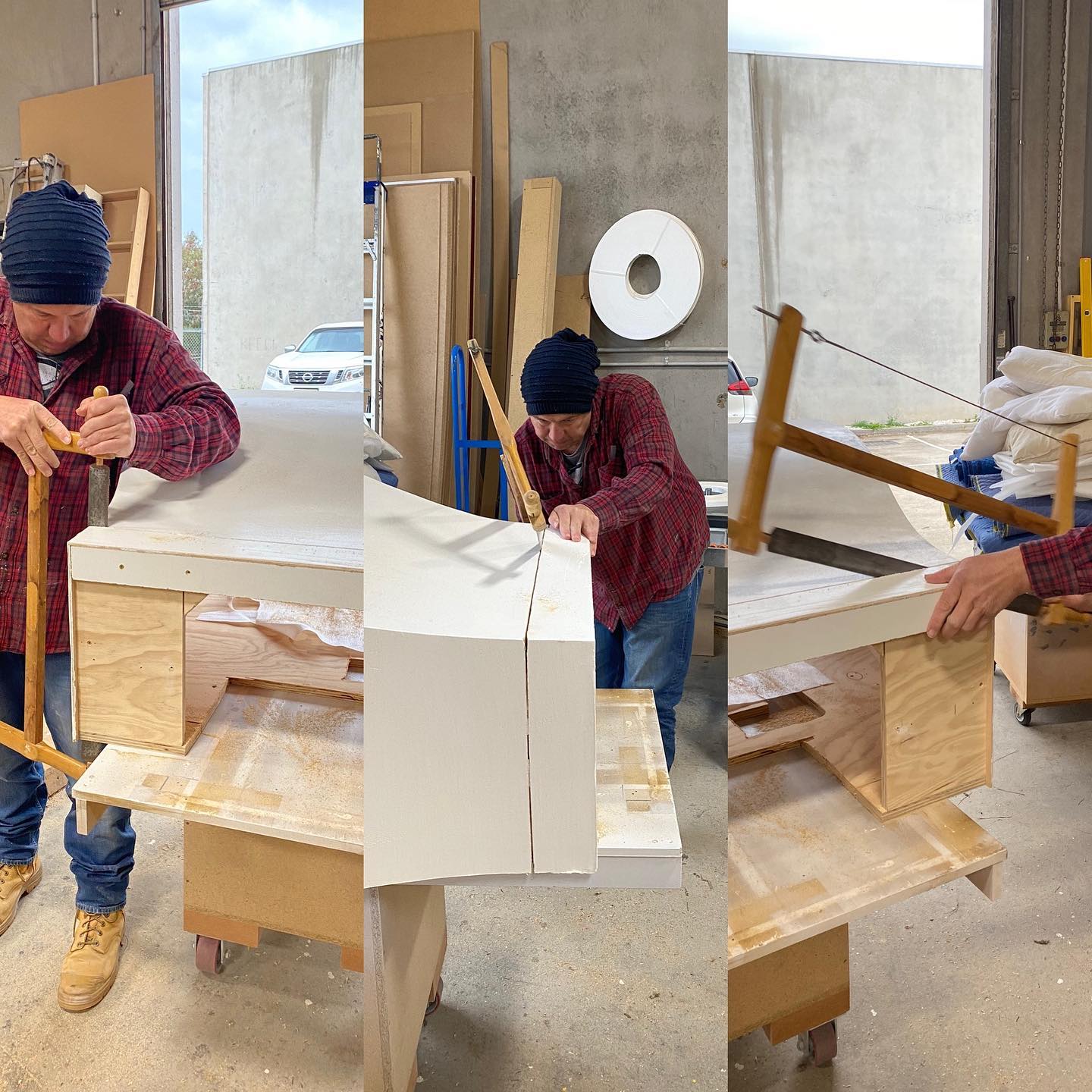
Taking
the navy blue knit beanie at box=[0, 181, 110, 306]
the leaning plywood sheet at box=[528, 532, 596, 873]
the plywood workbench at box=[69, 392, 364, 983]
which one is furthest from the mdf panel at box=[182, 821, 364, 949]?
the navy blue knit beanie at box=[0, 181, 110, 306]

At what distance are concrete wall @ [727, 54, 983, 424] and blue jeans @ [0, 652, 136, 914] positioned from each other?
0.83 meters

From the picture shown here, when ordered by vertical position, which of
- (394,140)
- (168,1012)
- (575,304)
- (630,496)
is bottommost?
(168,1012)

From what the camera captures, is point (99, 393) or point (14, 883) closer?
point (99, 393)

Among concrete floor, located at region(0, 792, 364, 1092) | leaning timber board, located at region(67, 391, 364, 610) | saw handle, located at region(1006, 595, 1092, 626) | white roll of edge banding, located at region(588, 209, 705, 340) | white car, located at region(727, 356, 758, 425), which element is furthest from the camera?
concrete floor, located at region(0, 792, 364, 1092)

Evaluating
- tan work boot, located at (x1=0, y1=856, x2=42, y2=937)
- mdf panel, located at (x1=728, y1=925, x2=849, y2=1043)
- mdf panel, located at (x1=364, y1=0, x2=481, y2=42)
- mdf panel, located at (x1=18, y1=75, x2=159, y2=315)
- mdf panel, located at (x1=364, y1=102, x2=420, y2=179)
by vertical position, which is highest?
mdf panel, located at (x1=18, y1=75, x2=159, y2=315)

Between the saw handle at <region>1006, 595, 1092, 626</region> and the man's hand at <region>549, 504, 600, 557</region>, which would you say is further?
the saw handle at <region>1006, 595, 1092, 626</region>

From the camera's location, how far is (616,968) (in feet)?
1.85

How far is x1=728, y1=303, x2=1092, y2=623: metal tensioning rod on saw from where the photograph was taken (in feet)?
1.80

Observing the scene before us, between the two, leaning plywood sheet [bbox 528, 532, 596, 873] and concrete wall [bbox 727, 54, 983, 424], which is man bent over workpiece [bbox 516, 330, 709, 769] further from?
concrete wall [bbox 727, 54, 983, 424]

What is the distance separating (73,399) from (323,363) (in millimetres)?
272

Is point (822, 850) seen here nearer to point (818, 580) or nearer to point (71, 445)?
point (818, 580)

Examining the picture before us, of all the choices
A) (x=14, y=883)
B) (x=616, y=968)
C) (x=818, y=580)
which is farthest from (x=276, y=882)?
(x=818, y=580)

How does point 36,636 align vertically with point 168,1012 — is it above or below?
above

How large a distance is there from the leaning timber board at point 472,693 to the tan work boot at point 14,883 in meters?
0.73
